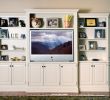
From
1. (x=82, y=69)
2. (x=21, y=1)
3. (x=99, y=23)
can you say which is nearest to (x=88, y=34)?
(x=99, y=23)

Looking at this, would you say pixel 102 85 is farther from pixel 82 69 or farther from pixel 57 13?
pixel 57 13

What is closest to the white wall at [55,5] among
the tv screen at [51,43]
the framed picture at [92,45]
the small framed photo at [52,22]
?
the small framed photo at [52,22]

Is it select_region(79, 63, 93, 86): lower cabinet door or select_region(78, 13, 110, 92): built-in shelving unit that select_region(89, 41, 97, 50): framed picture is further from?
select_region(79, 63, 93, 86): lower cabinet door

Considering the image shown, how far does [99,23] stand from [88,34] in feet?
1.37

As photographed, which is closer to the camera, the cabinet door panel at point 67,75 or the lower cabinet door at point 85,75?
the cabinet door panel at point 67,75

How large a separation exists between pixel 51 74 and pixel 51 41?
2.84 feet

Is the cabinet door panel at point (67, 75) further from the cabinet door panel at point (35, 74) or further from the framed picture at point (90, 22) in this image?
the framed picture at point (90, 22)

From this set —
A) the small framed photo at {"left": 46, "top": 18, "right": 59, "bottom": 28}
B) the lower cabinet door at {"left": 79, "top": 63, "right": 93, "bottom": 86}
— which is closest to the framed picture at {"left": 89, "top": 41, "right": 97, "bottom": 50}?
the lower cabinet door at {"left": 79, "top": 63, "right": 93, "bottom": 86}

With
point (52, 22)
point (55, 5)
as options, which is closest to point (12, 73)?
point (52, 22)

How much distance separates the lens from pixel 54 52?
7660mm

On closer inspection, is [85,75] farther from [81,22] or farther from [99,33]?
[81,22]

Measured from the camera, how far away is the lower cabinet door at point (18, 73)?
25.1 feet

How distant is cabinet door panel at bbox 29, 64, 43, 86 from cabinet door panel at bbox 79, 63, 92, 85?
1063mm

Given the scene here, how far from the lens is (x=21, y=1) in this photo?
25.9ft
